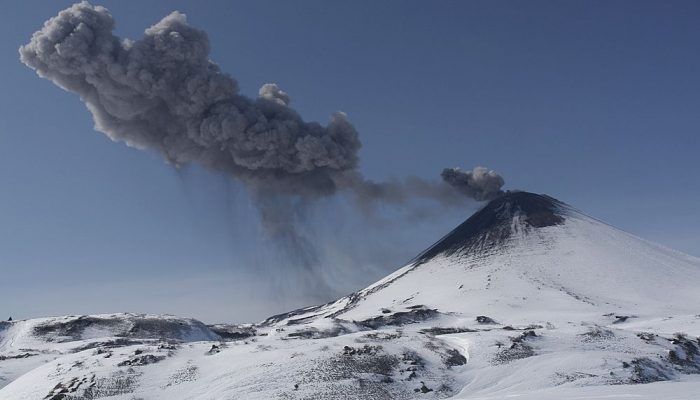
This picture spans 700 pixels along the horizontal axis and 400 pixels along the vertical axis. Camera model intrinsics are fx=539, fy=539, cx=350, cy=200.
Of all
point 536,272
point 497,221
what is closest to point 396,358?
point 536,272

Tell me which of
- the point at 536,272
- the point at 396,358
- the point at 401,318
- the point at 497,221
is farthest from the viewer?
the point at 497,221

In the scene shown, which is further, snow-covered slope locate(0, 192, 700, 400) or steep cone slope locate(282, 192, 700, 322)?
steep cone slope locate(282, 192, 700, 322)

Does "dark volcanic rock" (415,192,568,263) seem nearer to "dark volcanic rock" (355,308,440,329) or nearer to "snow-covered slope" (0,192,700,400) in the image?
"snow-covered slope" (0,192,700,400)

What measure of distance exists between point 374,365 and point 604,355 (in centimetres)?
1642

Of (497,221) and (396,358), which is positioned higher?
(497,221)

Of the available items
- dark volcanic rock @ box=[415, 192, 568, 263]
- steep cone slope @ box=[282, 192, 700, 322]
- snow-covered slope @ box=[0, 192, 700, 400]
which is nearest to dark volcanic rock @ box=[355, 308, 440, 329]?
snow-covered slope @ box=[0, 192, 700, 400]

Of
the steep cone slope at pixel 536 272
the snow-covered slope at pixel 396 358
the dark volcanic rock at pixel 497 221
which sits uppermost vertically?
the dark volcanic rock at pixel 497 221

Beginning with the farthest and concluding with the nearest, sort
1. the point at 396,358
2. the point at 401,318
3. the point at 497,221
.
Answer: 1. the point at 497,221
2. the point at 401,318
3. the point at 396,358

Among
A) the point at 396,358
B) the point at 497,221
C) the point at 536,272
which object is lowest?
the point at 396,358

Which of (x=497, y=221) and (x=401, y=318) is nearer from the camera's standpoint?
(x=401, y=318)

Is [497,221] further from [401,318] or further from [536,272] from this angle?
[401,318]

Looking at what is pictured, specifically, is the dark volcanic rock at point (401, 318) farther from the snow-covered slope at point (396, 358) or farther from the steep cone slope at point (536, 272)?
the steep cone slope at point (536, 272)

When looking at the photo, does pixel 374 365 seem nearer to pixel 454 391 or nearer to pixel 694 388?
pixel 454 391

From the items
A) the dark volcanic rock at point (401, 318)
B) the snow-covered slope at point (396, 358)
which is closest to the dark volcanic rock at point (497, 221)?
the snow-covered slope at point (396, 358)
